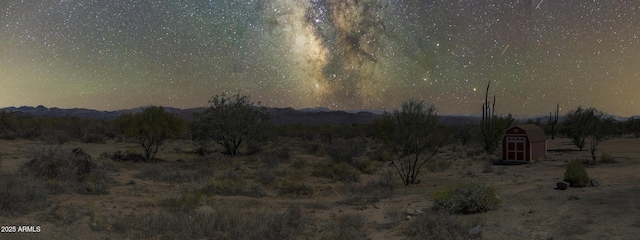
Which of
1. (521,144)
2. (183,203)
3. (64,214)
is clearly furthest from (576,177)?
(64,214)

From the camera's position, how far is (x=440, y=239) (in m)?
9.72

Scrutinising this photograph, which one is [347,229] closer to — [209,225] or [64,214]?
[209,225]

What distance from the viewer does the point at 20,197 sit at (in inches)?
458

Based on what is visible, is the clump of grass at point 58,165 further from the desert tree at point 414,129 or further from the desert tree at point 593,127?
the desert tree at point 593,127

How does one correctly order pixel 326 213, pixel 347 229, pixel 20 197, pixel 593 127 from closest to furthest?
1. pixel 347 229
2. pixel 20 197
3. pixel 326 213
4. pixel 593 127

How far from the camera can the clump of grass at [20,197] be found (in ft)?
36.5

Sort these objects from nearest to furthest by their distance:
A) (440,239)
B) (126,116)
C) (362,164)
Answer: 1. (440,239)
2. (362,164)
3. (126,116)

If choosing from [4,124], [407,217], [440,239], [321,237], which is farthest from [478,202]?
[4,124]

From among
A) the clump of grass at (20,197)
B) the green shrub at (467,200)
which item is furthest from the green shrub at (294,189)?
the clump of grass at (20,197)

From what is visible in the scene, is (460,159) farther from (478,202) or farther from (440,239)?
(440,239)

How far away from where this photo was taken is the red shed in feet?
95.5

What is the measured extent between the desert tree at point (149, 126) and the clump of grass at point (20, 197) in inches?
640

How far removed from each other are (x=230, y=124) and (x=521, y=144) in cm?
2392

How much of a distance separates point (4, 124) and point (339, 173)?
49.1 meters
